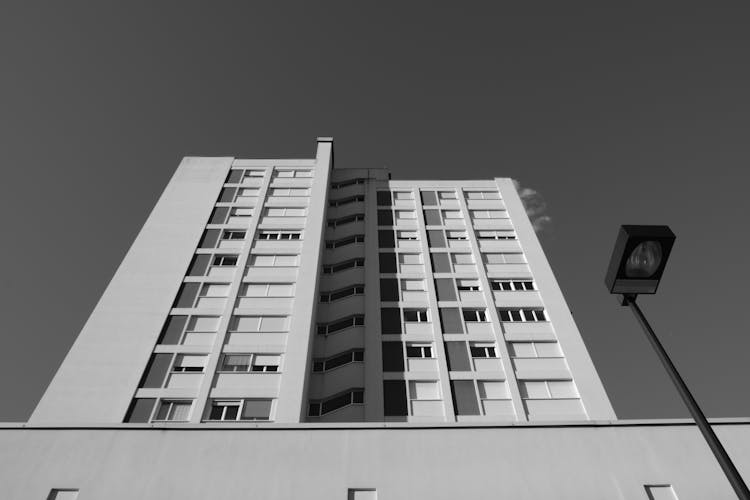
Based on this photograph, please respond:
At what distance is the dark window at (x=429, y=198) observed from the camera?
113 feet

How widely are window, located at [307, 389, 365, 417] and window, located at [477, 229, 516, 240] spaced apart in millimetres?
14273

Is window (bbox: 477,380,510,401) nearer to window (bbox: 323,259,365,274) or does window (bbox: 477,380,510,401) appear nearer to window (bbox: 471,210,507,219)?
window (bbox: 323,259,365,274)

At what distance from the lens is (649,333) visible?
598 centimetres

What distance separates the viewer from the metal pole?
4.77 meters

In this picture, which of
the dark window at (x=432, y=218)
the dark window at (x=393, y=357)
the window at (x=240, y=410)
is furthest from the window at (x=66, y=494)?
the dark window at (x=432, y=218)

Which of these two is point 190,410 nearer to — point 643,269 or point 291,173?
point 643,269

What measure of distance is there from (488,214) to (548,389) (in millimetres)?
14359

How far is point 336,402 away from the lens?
21750 mm

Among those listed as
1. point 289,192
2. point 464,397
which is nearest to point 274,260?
point 289,192

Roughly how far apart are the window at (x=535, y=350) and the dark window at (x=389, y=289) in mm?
6829

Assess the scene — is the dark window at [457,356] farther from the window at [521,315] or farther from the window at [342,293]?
the window at [342,293]

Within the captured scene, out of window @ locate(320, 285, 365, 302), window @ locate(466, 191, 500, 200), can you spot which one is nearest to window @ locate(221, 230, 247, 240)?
window @ locate(320, 285, 365, 302)

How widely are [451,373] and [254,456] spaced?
12.7 m

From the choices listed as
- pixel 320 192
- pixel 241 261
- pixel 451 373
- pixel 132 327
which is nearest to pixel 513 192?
pixel 320 192
